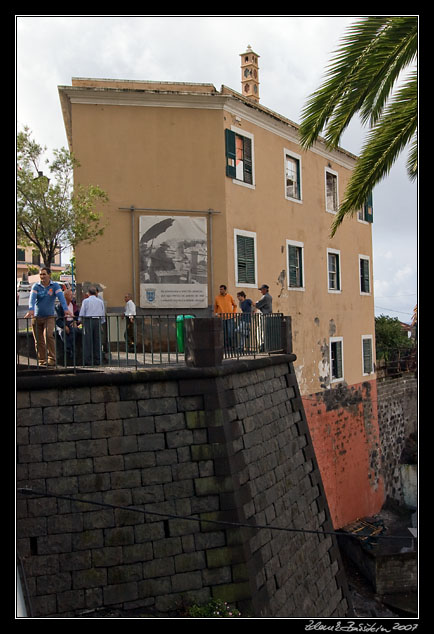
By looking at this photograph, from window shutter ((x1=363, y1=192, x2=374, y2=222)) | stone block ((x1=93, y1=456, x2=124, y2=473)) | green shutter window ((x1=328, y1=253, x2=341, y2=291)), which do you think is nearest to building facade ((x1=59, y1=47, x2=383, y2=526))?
green shutter window ((x1=328, y1=253, x2=341, y2=291))

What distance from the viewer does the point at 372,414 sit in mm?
21891

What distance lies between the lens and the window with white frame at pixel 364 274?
22453 millimetres

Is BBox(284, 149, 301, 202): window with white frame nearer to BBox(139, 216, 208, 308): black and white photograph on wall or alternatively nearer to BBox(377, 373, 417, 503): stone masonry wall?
BBox(139, 216, 208, 308): black and white photograph on wall

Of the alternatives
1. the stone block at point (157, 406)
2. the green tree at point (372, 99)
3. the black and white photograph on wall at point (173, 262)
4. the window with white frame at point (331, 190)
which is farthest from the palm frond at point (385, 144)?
the window with white frame at point (331, 190)

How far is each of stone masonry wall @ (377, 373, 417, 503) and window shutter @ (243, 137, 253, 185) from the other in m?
11.0

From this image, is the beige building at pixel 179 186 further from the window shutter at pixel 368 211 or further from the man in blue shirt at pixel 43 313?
the window shutter at pixel 368 211

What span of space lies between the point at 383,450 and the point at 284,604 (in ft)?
48.8

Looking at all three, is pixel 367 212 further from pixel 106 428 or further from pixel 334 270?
pixel 106 428

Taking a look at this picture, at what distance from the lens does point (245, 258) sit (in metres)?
15.8

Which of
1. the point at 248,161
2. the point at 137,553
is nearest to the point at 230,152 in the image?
the point at 248,161

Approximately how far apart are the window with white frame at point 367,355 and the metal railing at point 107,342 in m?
10.8

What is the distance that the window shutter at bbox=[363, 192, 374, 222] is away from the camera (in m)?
23.0

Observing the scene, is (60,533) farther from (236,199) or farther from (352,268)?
(352,268)

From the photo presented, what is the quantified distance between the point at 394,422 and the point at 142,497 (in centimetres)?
1813
